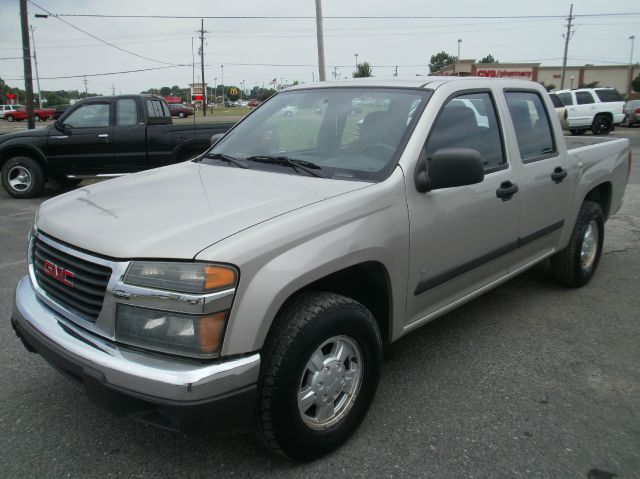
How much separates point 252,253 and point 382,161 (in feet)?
3.57

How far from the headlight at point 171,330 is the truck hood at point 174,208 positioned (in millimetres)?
222

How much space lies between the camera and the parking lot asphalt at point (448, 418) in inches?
96.3

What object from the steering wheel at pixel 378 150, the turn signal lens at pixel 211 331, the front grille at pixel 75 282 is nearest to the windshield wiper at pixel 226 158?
the steering wheel at pixel 378 150

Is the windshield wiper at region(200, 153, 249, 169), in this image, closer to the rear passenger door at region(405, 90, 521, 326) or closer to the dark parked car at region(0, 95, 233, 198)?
the rear passenger door at region(405, 90, 521, 326)

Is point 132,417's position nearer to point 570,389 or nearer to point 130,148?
point 570,389

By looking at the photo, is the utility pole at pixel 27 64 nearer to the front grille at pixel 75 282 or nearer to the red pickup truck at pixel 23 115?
the front grille at pixel 75 282

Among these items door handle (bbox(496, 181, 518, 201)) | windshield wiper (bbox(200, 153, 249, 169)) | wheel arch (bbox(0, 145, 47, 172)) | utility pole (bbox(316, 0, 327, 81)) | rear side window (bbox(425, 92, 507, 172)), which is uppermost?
utility pole (bbox(316, 0, 327, 81))

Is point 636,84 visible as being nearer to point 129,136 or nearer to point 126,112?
point 126,112

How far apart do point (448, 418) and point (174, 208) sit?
5.73 feet

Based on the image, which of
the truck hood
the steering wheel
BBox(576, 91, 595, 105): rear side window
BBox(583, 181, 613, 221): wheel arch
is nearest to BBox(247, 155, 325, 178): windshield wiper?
the truck hood

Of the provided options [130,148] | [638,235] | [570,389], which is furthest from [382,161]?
[130,148]

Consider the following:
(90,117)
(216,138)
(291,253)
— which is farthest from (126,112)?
(291,253)

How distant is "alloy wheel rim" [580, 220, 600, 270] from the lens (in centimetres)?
473

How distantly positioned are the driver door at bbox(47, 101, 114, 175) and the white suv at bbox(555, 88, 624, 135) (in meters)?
19.1
